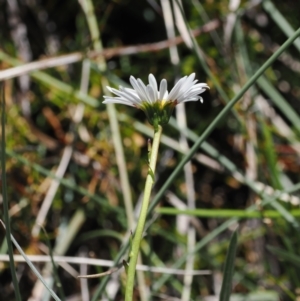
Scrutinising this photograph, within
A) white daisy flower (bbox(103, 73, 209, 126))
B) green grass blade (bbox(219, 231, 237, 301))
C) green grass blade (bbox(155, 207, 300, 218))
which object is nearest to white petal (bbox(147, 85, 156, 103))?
white daisy flower (bbox(103, 73, 209, 126))

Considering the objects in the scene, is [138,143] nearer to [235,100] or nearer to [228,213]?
[228,213]

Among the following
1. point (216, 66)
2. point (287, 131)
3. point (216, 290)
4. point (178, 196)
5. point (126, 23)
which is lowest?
point (216, 290)

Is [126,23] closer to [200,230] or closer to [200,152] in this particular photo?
[200,152]

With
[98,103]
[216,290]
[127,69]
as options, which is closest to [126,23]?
[127,69]

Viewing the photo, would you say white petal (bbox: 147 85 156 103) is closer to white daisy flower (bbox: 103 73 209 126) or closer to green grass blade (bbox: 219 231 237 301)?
white daisy flower (bbox: 103 73 209 126)

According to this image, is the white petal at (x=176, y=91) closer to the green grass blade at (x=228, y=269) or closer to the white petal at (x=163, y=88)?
the white petal at (x=163, y=88)

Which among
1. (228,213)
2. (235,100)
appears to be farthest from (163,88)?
(228,213)
